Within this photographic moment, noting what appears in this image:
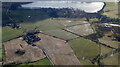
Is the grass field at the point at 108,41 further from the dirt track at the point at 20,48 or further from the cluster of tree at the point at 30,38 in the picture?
the cluster of tree at the point at 30,38

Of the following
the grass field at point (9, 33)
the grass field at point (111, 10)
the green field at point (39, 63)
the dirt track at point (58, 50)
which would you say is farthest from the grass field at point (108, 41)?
the grass field at point (9, 33)

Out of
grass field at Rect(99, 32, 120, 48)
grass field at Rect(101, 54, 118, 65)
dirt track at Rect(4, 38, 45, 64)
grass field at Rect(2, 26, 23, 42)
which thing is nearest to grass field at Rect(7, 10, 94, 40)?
grass field at Rect(2, 26, 23, 42)

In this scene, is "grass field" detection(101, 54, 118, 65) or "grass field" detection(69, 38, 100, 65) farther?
"grass field" detection(69, 38, 100, 65)

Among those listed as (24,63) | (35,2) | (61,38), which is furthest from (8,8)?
(24,63)

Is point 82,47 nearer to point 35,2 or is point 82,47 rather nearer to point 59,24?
point 59,24

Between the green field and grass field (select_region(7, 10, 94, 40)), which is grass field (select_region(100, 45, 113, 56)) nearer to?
grass field (select_region(7, 10, 94, 40))
